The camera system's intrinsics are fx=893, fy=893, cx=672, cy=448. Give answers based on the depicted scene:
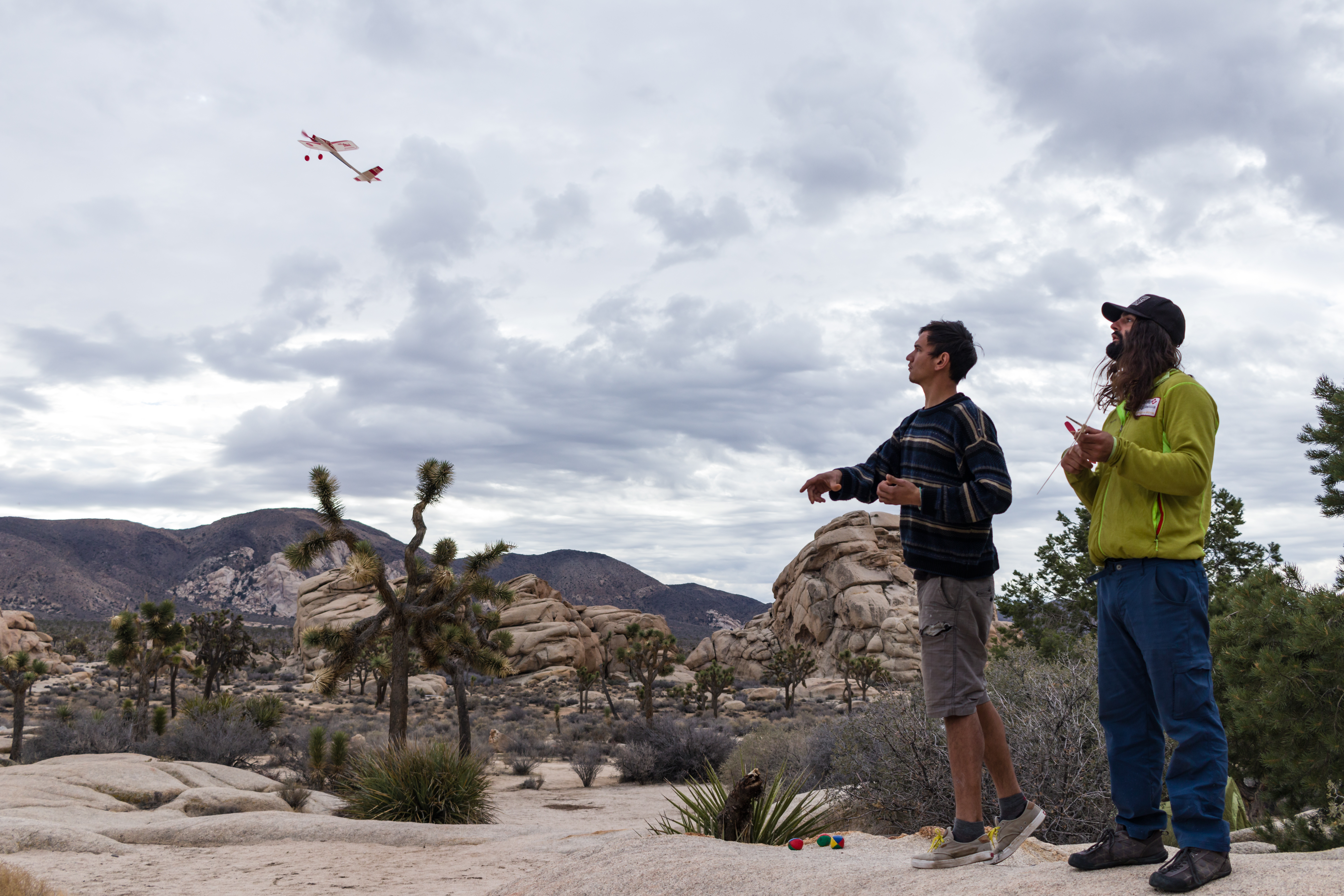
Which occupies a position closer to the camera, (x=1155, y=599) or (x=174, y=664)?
(x=1155, y=599)

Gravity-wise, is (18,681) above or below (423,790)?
above

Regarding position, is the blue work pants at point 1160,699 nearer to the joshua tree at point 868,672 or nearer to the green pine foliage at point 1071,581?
the green pine foliage at point 1071,581

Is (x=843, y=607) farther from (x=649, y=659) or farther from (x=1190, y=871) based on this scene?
(x=1190, y=871)

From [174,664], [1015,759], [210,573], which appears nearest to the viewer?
[1015,759]

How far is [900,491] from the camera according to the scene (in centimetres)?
384

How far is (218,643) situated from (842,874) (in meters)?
35.3

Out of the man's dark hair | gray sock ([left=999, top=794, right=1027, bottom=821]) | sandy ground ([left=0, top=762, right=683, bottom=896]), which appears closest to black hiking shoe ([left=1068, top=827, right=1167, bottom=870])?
gray sock ([left=999, top=794, right=1027, bottom=821])

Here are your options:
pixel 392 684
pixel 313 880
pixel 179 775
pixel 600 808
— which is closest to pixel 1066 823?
pixel 313 880

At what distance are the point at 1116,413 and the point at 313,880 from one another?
742 cm

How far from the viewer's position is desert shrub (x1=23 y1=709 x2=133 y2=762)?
19.0 metres

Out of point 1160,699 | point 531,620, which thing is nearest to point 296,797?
point 1160,699

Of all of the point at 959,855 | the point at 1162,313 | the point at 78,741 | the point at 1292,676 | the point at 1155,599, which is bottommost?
the point at 78,741

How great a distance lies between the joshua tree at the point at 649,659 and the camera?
29.8 metres

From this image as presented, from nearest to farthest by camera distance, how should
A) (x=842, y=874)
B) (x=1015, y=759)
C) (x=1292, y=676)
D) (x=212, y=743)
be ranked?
(x=842, y=874), (x=1292, y=676), (x=1015, y=759), (x=212, y=743)
